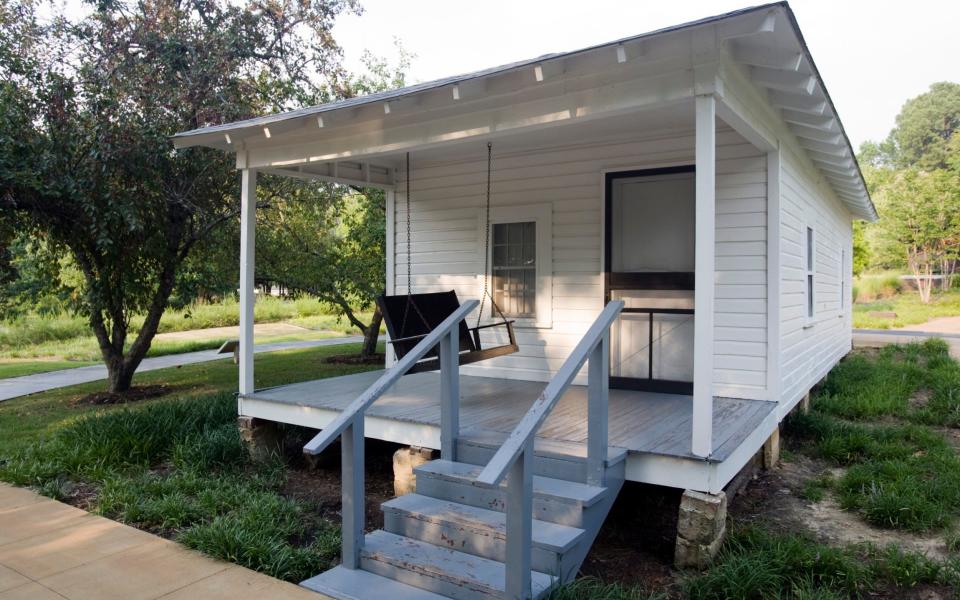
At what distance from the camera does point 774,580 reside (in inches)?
128

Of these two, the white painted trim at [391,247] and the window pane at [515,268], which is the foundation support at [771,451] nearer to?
the window pane at [515,268]

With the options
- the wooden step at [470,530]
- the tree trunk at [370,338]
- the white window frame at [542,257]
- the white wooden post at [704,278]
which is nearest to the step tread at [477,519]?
the wooden step at [470,530]

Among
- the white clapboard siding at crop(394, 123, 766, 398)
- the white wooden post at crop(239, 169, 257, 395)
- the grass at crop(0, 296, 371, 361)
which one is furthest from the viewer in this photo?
→ the grass at crop(0, 296, 371, 361)

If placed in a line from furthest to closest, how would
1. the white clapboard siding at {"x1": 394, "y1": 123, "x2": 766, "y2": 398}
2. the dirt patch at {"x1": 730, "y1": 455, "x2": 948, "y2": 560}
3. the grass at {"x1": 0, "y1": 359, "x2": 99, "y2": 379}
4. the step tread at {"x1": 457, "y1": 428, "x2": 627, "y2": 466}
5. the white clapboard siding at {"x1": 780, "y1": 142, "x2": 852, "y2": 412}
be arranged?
the grass at {"x1": 0, "y1": 359, "x2": 99, "y2": 379} < the white clapboard siding at {"x1": 780, "y1": 142, "x2": 852, "y2": 412} < the white clapboard siding at {"x1": 394, "y1": 123, "x2": 766, "y2": 398} < the dirt patch at {"x1": 730, "y1": 455, "x2": 948, "y2": 560} < the step tread at {"x1": 457, "y1": 428, "x2": 627, "y2": 466}

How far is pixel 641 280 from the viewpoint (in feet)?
19.3

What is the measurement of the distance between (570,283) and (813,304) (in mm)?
3077

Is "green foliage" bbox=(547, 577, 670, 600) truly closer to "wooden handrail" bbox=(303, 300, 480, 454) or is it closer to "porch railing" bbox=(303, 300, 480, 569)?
"porch railing" bbox=(303, 300, 480, 569)

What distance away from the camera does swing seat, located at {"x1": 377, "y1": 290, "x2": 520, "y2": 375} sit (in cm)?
516

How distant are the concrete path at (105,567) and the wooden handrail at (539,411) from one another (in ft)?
4.05

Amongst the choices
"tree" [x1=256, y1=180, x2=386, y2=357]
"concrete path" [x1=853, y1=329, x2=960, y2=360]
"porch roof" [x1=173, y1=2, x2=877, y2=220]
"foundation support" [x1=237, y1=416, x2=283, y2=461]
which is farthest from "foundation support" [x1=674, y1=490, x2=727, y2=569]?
"concrete path" [x1=853, y1=329, x2=960, y2=360]

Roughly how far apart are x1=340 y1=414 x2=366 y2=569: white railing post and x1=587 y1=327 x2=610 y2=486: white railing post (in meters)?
1.22

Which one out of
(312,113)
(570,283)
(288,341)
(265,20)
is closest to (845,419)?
(570,283)

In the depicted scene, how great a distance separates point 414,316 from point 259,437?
5.77 feet

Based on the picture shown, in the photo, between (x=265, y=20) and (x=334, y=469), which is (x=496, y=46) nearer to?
(x=265, y=20)
